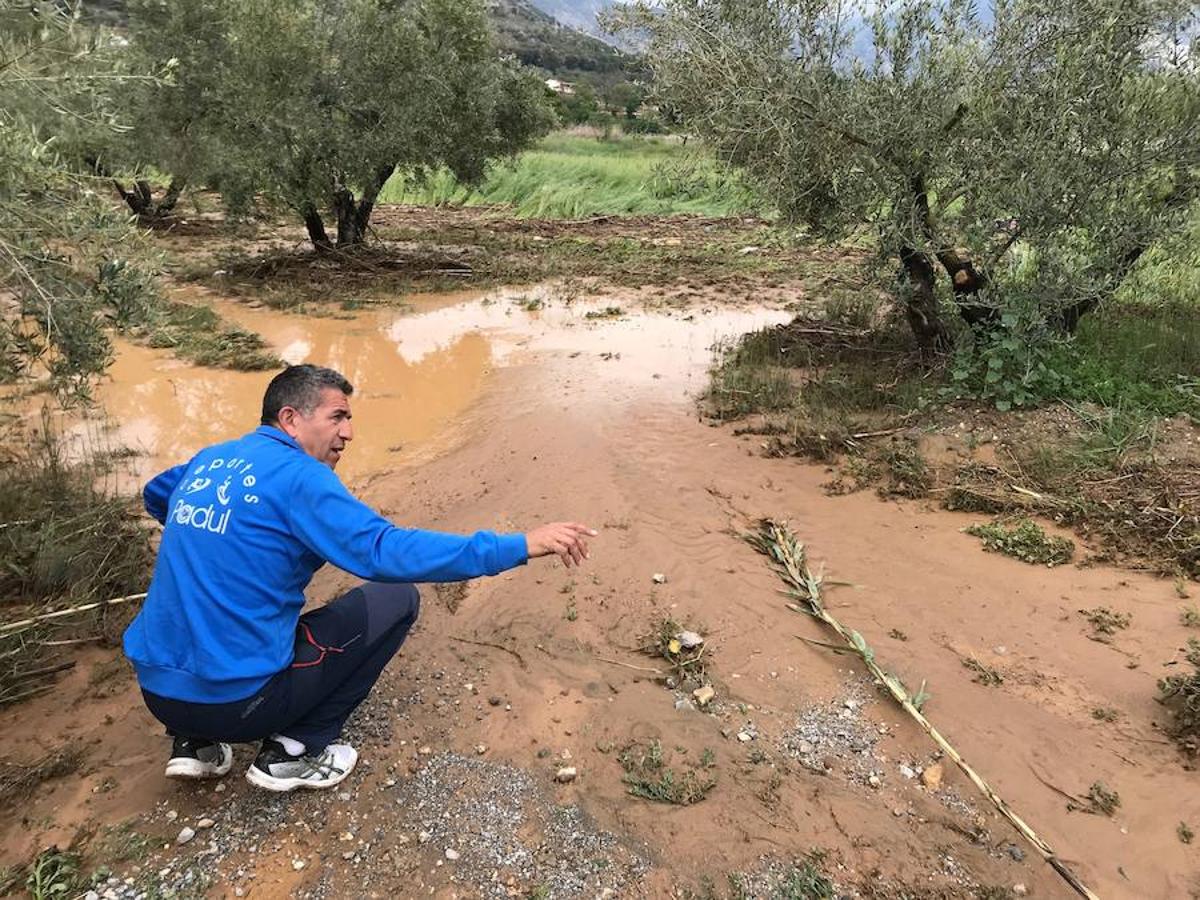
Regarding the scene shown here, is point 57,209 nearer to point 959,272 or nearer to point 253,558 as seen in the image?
point 253,558

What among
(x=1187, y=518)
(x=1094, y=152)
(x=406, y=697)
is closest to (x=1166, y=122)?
(x=1094, y=152)

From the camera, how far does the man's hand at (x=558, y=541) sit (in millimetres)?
2406

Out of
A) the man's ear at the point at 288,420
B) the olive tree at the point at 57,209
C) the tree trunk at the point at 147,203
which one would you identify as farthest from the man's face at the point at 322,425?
the tree trunk at the point at 147,203

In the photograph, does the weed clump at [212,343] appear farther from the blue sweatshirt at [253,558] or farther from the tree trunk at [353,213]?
the blue sweatshirt at [253,558]

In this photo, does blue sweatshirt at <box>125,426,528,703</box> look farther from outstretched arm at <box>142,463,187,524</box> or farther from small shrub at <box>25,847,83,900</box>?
small shrub at <box>25,847,83,900</box>

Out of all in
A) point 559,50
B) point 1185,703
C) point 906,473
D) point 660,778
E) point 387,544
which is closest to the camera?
point 387,544

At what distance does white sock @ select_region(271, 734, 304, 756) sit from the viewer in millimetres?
2748

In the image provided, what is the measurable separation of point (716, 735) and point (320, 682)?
1.57m

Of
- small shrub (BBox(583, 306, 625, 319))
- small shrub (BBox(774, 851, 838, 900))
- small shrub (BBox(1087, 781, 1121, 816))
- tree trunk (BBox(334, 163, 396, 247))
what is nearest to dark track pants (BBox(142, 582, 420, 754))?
small shrub (BBox(774, 851, 838, 900))

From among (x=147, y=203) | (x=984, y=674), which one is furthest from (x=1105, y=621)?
(x=147, y=203)

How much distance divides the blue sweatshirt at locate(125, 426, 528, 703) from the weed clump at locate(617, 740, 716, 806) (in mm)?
1111

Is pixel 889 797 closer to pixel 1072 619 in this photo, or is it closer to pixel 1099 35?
pixel 1072 619

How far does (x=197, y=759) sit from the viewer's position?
273 cm

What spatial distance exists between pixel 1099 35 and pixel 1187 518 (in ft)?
11.2
